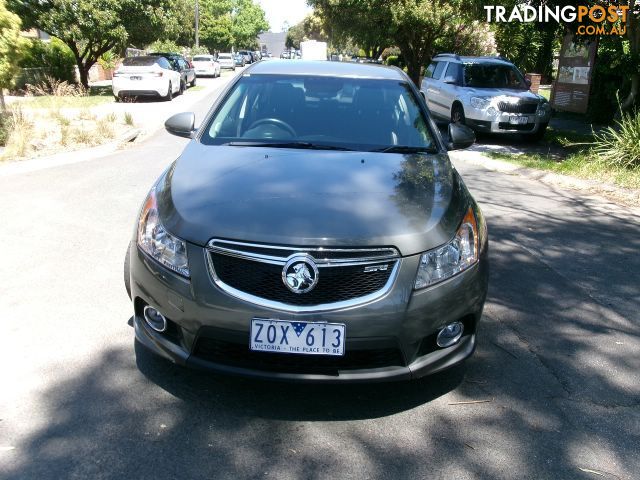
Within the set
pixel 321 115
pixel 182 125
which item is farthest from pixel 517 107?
pixel 182 125

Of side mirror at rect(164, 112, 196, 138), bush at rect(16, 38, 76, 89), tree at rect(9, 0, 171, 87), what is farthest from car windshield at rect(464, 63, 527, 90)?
bush at rect(16, 38, 76, 89)

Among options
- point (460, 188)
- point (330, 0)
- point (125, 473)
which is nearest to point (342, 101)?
point (460, 188)

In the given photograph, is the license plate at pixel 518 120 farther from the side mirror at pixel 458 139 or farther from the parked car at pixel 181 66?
the parked car at pixel 181 66

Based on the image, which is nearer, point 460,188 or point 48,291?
point 460,188

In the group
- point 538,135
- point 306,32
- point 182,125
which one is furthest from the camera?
point 306,32

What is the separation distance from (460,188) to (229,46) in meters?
88.0

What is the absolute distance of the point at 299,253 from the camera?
2750 millimetres

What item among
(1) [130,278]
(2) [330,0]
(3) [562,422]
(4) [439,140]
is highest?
(2) [330,0]

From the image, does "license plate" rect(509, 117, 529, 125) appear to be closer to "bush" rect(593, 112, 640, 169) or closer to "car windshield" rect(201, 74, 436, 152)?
"bush" rect(593, 112, 640, 169)

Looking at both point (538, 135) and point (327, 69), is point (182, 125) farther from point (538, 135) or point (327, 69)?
point (538, 135)

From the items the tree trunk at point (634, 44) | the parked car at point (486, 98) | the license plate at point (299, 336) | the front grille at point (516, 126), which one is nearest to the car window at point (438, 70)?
the parked car at point (486, 98)

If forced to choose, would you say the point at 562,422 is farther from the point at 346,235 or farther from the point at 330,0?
the point at 330,0

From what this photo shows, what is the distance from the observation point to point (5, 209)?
22.0ft

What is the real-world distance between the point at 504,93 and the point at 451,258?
11.0 m
